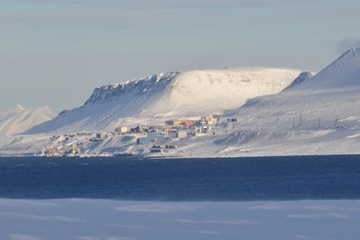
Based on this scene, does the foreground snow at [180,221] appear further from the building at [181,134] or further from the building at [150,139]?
the building at [150,139]

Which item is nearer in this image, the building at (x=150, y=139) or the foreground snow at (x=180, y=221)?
the foreground snow at (x=180, y=221)

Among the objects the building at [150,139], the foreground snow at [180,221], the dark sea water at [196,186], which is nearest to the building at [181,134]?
the building at [150,139]

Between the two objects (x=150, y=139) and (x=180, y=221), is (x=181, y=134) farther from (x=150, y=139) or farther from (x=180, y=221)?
(x=180, y=221)

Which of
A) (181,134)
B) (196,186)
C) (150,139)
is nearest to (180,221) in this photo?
(196,186)

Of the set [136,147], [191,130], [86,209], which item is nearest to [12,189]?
[86,209]

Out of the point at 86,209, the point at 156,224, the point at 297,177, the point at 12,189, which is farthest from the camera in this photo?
the point at 297,177

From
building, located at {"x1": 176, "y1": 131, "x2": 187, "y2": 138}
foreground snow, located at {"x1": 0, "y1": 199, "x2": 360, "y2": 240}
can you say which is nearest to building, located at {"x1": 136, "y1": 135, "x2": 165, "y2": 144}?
building, located at {"x1": 176, "y1": 131, "x2": 187, "y2": 138}

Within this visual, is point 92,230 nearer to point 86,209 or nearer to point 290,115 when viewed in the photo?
point 86,209

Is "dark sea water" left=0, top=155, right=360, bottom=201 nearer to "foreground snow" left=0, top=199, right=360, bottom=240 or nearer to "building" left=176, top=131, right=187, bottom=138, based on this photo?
"foreground snow" left=0, top=199, right=360, bottom=240
